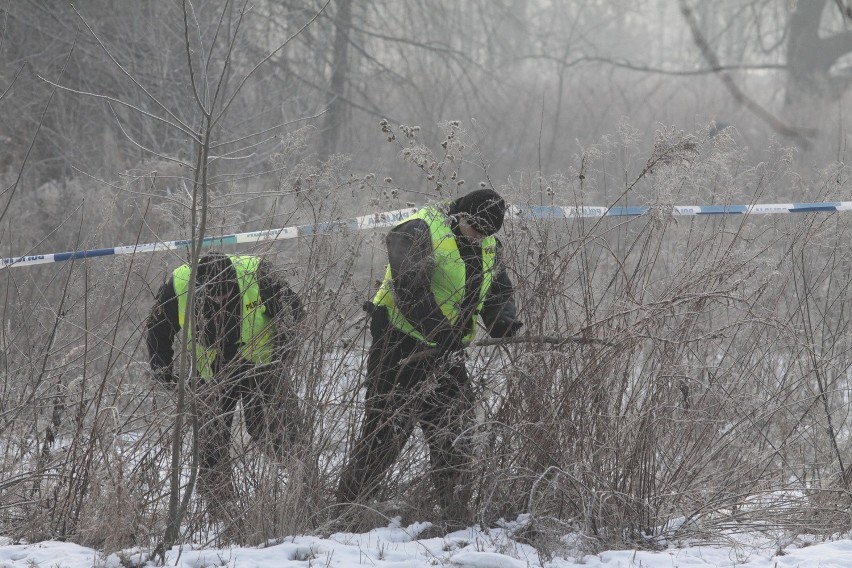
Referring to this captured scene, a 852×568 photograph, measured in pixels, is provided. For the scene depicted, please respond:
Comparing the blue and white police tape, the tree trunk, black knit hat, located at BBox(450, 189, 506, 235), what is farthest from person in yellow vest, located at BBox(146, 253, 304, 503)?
the tree trunk

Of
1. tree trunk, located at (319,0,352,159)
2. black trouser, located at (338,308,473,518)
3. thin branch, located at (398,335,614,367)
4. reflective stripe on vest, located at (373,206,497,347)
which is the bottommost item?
black trouser, located at (338,308,473,518)

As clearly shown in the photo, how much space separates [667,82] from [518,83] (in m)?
3.06

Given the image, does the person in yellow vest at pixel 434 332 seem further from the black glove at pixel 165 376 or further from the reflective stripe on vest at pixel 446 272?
the black glove at pixel 165 376

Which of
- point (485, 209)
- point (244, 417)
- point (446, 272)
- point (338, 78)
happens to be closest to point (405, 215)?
point (446, 272)

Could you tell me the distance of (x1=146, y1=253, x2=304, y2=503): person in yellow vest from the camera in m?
4.90

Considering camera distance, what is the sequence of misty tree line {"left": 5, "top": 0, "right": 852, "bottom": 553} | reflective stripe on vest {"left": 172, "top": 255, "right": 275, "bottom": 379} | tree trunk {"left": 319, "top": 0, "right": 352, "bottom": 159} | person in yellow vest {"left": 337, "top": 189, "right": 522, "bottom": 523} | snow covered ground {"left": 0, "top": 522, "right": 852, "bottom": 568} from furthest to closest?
tree trunk {"left": 319, "top": 0, "right": 352, "bottom": 159} → reflective stripe on vest {"left": 172, "top": 255, "right": 275, "bottom": 379} → person in yellow vest {"left": 337, "top": 189, "right": 522, "bottom": 523} → misty tree line {"left": 5, "top": 0, "right": 852, "bottom": 553} → snow covered ground {"left": 0, "top": 522, "right": 852, "bottom": 568}

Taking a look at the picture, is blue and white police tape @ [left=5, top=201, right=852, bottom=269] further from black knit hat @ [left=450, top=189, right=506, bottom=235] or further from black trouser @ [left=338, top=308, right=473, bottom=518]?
black trouser @ [left=338, top=308, right=473, bottom=518]

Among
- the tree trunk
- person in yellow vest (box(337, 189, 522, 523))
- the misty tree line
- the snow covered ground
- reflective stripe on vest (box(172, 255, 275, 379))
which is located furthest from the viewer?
the tree trunk

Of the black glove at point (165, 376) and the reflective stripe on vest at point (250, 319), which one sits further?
the reflective stripe on vest at point (250, 319)

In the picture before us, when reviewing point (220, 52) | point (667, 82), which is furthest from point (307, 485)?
point (667, 82)

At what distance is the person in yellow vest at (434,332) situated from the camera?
4930 millimetres

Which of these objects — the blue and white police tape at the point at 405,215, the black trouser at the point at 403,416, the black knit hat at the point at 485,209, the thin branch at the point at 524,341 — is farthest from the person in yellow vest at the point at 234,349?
the black knit hat at the point at 485,209

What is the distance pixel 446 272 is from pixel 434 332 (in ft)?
1.02

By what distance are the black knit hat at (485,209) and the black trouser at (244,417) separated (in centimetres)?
114
